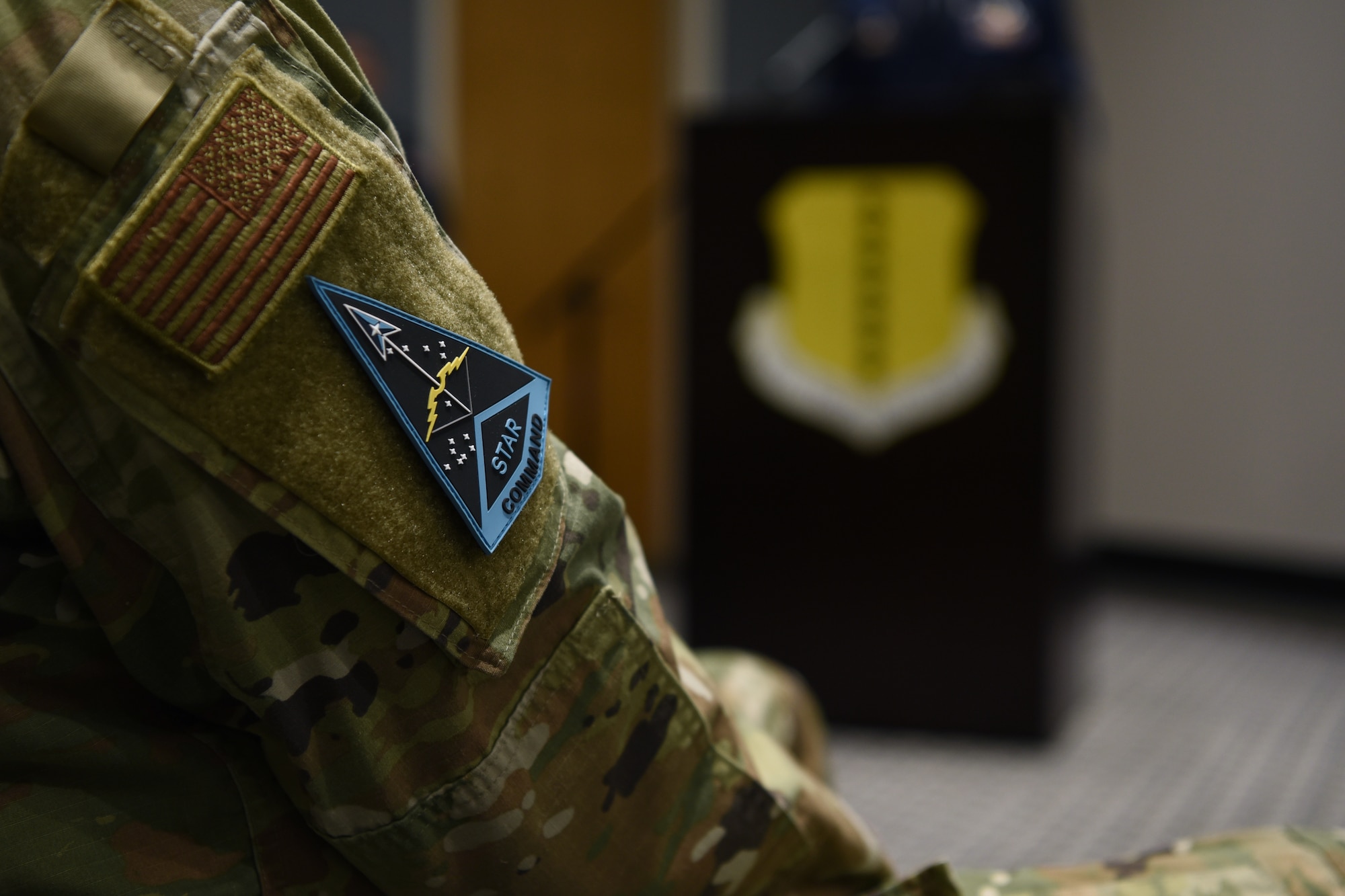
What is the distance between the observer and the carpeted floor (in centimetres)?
139

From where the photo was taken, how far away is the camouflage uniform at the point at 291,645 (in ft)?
1.05

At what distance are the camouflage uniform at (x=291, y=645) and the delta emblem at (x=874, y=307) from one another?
1208 mm

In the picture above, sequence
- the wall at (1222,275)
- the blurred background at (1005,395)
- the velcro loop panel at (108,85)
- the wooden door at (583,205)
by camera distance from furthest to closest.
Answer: the wooden door at (583,205) → the wall at (1222,275) → the blurred background at (1005,395) → the velcro loop panel at (108,85)

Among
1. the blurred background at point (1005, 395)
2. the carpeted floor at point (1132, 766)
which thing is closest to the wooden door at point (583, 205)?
Answer: the blurred background at point (1005, 395)

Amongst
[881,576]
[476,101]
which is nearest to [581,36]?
[476,101]

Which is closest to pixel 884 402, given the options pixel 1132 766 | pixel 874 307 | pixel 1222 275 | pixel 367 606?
pixel 874 307

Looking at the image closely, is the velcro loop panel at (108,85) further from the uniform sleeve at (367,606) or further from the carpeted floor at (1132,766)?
the carpeted floor at (1132,766)

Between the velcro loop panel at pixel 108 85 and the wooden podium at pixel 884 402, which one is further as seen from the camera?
the wooden podium at pixel 884 402

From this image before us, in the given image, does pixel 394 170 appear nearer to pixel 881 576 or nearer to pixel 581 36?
pixel 881 576

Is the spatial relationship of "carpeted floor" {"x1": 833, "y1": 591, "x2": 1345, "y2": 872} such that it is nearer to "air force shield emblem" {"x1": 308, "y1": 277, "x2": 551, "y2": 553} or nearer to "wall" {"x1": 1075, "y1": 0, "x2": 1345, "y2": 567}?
"wall" {"x1": 1075, "y1": 0, "x2": 1345, "y2": 567}

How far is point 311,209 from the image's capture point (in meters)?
0.33

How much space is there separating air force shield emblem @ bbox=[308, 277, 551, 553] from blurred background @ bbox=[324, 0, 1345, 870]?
108cm

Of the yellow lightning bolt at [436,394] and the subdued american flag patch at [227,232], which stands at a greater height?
the subdued american flag patch at [227,232]

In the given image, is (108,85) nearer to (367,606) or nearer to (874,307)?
(367,606)
